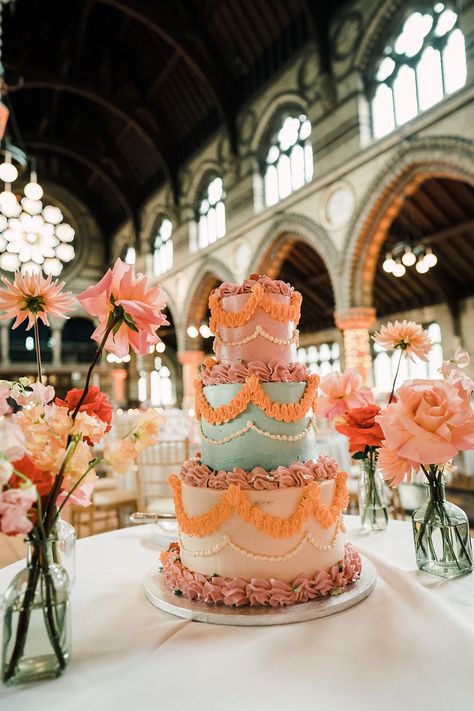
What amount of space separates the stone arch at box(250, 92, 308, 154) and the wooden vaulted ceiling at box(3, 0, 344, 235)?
713 mm

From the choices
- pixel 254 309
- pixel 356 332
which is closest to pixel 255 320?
pixel 254 309

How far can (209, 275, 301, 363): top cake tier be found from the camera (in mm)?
1660

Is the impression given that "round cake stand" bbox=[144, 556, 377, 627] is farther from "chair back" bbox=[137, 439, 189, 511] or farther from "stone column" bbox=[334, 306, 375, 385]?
"stone column" bbox=[334, 306, 375, 385]

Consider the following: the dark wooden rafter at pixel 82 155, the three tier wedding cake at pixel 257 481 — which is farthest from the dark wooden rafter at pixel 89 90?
the three tier wedding cake at pixel 257 481

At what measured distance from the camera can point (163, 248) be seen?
17172mm

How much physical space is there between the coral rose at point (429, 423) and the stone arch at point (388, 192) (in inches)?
275

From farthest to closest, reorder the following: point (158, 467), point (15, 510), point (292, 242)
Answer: point (292, 242), point (158, 467), point (15, 510)

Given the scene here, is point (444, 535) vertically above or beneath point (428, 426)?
beneath

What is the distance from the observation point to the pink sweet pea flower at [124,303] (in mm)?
1061

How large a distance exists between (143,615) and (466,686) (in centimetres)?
75

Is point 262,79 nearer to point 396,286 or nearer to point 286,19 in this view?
point 286,19

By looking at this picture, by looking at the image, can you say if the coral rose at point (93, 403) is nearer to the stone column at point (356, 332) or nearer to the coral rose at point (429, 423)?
the coral rose at point (429, 423)

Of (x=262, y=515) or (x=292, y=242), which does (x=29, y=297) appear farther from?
(x=292, y=242)

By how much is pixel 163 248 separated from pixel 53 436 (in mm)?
16745
